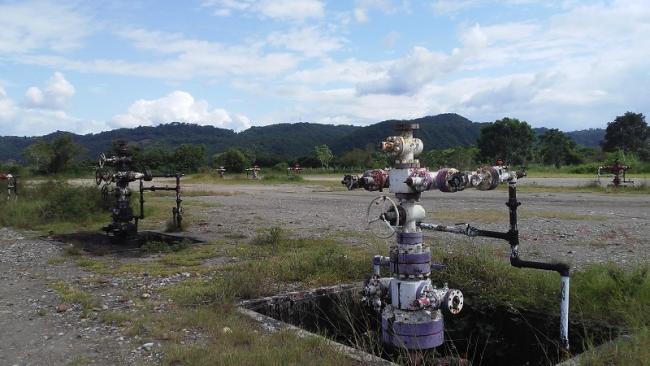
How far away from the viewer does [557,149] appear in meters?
69.3

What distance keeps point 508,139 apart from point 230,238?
6386cm

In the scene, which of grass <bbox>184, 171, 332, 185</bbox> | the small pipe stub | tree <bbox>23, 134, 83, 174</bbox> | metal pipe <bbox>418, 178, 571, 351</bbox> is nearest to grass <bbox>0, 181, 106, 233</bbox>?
the small pipe stub

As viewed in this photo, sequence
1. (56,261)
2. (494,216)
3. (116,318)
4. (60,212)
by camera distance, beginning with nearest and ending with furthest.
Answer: (116,318)
(56,261)
(494,216)
(60,212)

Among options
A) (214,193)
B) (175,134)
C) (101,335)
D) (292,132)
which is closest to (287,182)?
(214,193)

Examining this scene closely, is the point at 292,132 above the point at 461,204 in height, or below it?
above

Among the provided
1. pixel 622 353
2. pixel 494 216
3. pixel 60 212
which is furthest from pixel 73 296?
pixel 494 216

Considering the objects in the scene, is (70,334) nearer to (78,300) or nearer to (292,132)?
(78,300)

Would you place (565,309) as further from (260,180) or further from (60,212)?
(260,180)

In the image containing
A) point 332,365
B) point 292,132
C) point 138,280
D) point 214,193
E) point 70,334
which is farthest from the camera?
point 292,132

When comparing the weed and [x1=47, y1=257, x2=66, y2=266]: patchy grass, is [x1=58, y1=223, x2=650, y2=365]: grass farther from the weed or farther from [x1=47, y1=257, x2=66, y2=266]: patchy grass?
the weed

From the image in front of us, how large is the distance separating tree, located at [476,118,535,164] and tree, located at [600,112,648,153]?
10.4 metres

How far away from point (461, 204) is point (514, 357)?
43.8 ft

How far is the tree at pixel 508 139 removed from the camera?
69.2 m

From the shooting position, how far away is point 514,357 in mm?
5152
